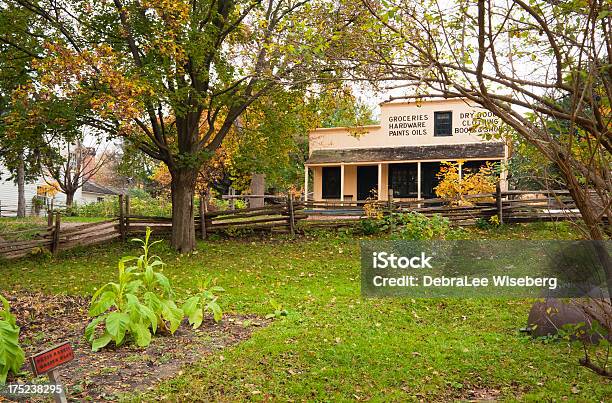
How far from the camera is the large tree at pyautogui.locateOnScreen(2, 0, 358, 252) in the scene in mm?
9320

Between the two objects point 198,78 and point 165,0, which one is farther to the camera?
Answer: point 198,78

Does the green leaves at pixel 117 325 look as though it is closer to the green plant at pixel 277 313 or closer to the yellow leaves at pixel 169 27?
the green plant at pixel 277 313

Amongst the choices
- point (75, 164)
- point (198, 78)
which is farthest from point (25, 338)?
point (75, 164)

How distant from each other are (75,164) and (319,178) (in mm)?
18659

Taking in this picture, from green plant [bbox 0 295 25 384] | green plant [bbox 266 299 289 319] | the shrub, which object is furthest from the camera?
the shrub

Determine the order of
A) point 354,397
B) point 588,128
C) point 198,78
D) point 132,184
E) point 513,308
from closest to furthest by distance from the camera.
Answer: point 588,128
point 354,397
point 513,308
point 198,78
point 132,184

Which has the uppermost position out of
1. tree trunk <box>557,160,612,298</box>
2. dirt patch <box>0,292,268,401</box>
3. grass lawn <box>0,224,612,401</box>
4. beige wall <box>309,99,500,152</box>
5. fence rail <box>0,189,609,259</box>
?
beige wall <box>309,99,500,152</box>

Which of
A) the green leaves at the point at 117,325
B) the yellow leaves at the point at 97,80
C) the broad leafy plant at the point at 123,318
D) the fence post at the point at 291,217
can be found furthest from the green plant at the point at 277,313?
the fence post at the point at 291,217

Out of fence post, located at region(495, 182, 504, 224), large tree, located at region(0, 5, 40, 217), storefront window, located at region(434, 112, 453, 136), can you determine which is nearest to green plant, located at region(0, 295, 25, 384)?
large tree, located at region(0, 5, 40, 217)

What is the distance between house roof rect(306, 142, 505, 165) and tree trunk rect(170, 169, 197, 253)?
32.5 ft

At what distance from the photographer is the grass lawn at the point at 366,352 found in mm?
4227

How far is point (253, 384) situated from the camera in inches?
170

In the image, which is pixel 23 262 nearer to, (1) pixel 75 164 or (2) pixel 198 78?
→ (2) pixel 198 78

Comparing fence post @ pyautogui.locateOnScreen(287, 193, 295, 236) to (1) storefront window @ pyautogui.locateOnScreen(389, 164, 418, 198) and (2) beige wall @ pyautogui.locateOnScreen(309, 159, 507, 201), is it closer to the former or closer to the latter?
(2) beige wall @ pyautogui.locateOnScreen(309, 159, 507, 201)
